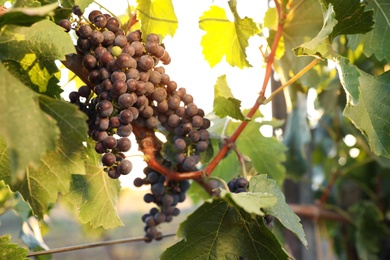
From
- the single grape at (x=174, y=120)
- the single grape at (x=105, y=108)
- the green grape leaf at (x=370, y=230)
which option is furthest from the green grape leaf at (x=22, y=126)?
the green grape leaf at (x=370, y=230)

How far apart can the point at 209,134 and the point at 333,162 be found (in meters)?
1.34

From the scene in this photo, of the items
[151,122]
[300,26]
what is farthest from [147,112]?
[300,26]

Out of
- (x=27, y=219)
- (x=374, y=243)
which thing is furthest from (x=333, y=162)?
(x=27, y=219)

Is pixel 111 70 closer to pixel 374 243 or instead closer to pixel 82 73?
pixel 82 73

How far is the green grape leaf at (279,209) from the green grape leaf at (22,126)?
0.28m

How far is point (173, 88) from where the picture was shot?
69cm

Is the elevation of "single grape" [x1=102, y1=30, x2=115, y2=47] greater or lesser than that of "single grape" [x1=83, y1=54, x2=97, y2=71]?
greater

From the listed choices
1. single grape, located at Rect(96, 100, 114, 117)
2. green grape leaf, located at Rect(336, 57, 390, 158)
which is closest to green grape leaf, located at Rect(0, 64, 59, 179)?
single grape, located at Rect(96, 100, 114, 117)

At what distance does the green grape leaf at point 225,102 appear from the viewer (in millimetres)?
749

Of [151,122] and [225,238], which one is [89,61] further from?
[225,238]

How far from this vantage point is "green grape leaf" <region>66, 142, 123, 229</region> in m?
0.72

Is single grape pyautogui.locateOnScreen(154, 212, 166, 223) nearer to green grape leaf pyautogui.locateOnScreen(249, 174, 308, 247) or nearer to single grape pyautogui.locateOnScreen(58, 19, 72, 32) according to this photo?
green grape leaf pyautogui.locateOnScreen(249, 174, 308, 247)

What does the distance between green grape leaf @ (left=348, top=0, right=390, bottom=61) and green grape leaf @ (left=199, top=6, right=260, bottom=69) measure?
192mm

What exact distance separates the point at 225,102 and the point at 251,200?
0.24 metres
